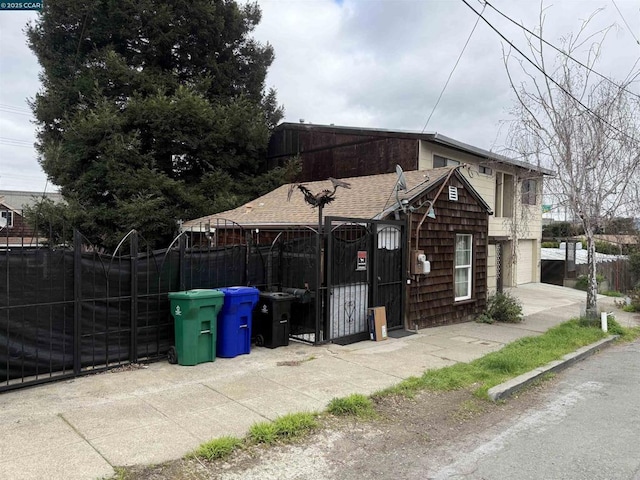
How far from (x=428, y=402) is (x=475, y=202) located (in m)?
7.30

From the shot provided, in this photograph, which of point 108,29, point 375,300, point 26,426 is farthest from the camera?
point 108,29

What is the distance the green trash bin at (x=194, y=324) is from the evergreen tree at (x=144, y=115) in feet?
32.9

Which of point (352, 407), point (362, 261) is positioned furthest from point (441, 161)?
point (352, 407)

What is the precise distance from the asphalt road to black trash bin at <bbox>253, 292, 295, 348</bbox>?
406 centimetres

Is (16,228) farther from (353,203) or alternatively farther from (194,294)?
(194,294)

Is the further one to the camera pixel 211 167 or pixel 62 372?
pixel 211 167

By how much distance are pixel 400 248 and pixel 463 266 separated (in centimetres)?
275

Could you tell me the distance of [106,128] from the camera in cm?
1593

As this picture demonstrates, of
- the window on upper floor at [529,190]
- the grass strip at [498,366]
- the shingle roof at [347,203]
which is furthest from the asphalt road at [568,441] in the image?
the window on upper floor at [529,190]

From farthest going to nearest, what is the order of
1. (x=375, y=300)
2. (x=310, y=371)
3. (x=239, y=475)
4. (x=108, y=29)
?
(x=108, y=29), (x=375, y=300), (x=310, y=371), (x=239, y=475)

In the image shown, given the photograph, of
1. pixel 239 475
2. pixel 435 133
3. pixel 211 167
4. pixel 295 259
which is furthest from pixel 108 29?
pixel 239 475

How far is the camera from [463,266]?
11867 millimetres

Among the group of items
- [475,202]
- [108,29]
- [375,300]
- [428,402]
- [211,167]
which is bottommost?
[428,402]

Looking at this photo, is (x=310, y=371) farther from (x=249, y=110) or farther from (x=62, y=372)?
(x=249, y=110)
